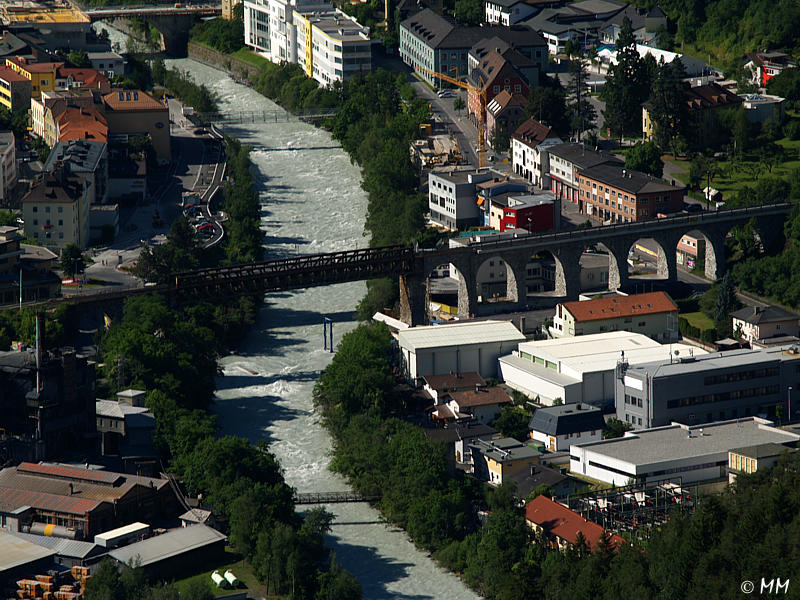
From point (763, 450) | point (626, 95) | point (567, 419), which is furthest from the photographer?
point (626, 95)

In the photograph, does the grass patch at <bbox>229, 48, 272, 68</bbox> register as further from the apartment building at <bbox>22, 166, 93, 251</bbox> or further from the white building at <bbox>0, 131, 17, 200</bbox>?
the apartment building at <bbox>22, 166, 93, 251</bbox>

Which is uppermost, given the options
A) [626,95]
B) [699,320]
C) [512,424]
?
[626,95]

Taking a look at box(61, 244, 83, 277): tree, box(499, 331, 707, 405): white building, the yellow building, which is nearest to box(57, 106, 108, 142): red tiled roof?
the yellow building

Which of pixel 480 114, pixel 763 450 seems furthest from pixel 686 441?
pixel 480 114

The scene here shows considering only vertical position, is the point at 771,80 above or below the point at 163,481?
above

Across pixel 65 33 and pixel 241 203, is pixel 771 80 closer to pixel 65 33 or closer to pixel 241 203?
pixel 241 203

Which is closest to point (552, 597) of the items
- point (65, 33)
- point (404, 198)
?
point (404, 198)

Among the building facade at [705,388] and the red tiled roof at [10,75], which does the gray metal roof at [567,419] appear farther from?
the red tiled roof at [10,75]

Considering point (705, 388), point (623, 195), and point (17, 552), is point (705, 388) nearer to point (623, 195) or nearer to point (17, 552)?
point (623, 195)
